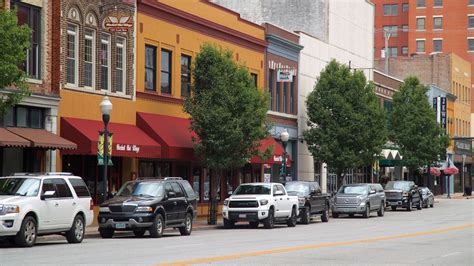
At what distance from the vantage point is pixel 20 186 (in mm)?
23328

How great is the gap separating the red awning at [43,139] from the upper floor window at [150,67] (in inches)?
325

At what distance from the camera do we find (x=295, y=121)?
54.7 meters

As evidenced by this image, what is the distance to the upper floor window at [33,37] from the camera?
30.5 metres

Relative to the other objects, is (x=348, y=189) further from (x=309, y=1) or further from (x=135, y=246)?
(x=135, y=246)

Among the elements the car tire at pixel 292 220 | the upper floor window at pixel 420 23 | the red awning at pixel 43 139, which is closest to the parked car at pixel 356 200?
the car tire at pixel 292 220

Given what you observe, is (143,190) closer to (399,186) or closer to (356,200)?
(356,200)

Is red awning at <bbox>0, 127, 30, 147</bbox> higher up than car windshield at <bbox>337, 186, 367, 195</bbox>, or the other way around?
red awning at <bbox>0, 127, 30, 147</bbox>

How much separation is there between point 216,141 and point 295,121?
18802mm

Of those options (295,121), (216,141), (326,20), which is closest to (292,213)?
(216,141)

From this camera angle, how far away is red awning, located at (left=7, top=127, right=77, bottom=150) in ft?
95.2

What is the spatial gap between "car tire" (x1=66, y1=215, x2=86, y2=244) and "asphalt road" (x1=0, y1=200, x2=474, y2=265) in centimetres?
32

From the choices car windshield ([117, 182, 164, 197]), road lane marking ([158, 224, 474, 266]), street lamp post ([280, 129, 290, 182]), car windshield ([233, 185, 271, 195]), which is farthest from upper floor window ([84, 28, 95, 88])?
road lane marking ([158, 224, 474, 266])

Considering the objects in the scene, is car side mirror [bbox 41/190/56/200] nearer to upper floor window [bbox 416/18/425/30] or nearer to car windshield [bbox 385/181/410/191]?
car windshield [bbox 385/181/410/191]

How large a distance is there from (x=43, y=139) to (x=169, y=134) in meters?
8.68
